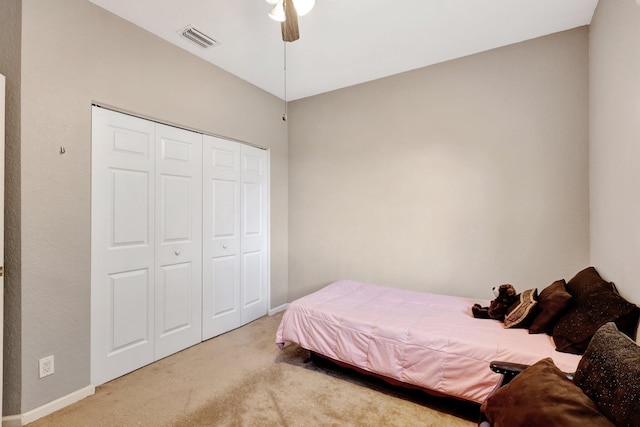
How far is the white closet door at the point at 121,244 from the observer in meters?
2.23

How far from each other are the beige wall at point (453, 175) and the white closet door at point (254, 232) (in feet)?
1.57

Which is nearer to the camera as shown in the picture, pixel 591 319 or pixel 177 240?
pixel 591 319

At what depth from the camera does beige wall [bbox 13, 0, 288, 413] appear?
1873 mm

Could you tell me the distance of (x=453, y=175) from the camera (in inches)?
118

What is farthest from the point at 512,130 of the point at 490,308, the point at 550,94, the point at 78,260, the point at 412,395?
the point at 78,260

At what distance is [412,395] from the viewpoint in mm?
2148

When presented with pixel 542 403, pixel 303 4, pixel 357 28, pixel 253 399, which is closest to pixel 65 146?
pixel 303 4

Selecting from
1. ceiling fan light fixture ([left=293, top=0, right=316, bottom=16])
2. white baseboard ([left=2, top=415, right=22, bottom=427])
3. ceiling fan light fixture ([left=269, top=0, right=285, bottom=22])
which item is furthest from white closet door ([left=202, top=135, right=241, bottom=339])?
ceiling fan light fixture ([left=293, top=0, right=316, bottom=16])

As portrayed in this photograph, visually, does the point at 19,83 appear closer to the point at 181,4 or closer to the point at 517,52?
the point at 181,4

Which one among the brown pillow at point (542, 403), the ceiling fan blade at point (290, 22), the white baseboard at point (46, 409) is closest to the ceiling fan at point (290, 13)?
the ceiling fan blade at point (290, 22)

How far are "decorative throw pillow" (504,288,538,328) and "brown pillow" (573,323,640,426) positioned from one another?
846 mm

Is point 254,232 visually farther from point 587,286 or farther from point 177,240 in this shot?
point 587,286

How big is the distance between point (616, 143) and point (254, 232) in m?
3.26

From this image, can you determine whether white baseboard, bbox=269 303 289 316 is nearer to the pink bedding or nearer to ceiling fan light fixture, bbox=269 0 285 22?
the pink bedding
